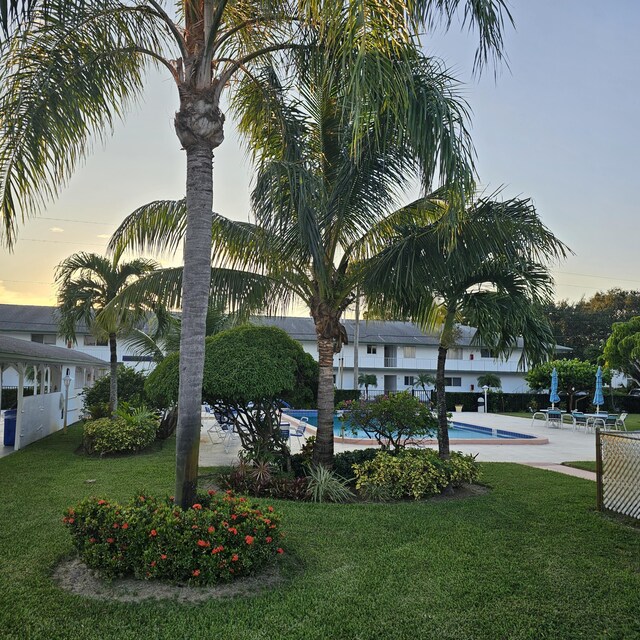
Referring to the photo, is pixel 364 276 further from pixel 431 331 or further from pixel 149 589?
pixel 149 589

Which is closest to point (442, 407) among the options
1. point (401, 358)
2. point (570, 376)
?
point (570, 376)

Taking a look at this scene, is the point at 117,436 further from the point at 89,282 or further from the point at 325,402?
the point at 325,402

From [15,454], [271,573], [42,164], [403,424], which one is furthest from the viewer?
[15,454]

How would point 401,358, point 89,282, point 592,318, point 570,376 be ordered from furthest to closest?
point 592,318 < point 401,358 < point 570,376 < point 89,282

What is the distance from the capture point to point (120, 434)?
13.2 meters

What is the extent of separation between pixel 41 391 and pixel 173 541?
13769 mm

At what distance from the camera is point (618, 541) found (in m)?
6.59

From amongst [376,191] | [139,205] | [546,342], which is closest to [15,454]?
[139,205]

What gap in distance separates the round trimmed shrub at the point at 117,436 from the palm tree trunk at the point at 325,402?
6096 mm

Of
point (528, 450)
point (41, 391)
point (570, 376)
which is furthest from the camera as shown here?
point (570, 376)

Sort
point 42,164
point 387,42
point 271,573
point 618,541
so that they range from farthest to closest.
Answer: point 618,541, point 42,164, point 271,573, point 387,42

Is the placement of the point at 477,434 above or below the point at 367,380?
below

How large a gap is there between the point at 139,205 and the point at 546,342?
6.78 m

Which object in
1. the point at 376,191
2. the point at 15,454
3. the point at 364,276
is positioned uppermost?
the point at 376,191
